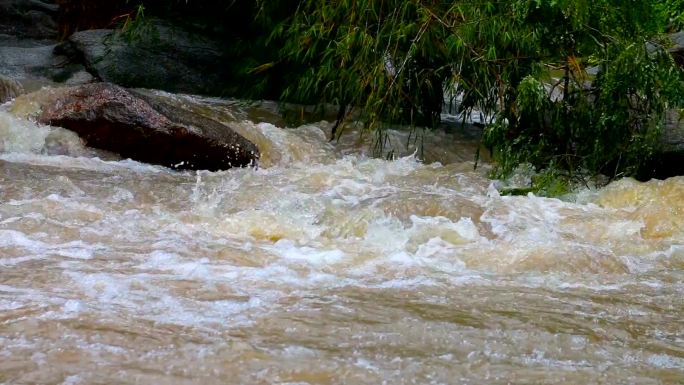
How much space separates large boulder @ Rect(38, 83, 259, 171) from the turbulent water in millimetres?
132

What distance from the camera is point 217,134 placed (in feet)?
20.2

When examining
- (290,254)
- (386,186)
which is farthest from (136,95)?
(290,254)

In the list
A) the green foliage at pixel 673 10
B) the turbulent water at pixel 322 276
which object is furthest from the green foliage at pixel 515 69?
the green foliage at pixel 673 10

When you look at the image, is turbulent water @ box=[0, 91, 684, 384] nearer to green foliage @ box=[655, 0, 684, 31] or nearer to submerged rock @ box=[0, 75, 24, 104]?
submerged rock @ box=[0, 75, 24, 104]

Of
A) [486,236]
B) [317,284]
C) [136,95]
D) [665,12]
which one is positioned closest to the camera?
[317,284]

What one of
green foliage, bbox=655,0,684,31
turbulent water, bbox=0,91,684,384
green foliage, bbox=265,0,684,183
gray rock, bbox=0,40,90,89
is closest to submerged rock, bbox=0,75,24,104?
gray rock, bbox=0,40,90,89

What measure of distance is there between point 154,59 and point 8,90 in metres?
1.84

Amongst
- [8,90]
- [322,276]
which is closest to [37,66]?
[8,90]

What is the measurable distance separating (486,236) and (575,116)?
1.68 m

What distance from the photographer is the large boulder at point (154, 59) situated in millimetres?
8484

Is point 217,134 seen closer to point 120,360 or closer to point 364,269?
point 364,269

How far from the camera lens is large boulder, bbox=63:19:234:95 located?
848 cm

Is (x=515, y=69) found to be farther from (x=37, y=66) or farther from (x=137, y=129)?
(x=37, y=66)

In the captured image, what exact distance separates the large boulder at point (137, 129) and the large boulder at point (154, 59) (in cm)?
239
